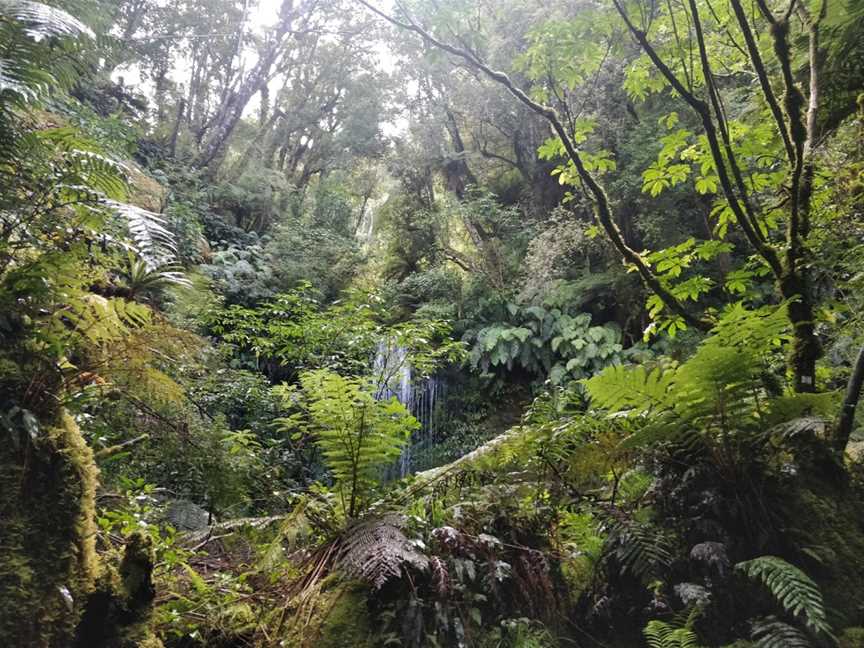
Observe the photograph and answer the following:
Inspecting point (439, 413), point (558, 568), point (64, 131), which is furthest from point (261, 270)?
point (558, 568)

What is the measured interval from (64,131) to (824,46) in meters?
3.93

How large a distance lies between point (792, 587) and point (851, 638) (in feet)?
1.12

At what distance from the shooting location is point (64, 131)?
2281 millimetres

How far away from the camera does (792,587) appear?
1.70 m

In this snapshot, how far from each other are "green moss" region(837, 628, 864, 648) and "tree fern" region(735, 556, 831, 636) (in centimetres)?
11

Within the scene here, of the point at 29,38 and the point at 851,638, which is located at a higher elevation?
the point at 29,38

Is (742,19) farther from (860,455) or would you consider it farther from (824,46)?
(860,455)

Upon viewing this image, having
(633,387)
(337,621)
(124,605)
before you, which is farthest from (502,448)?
(124,605)

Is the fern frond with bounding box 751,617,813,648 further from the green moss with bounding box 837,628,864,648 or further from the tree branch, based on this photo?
the tree branch

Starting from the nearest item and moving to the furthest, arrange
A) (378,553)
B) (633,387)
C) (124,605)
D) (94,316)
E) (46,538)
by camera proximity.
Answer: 1. (46,538)
2. (124,605)
3. (378,553)
4. (94,316)
5. (633,387)

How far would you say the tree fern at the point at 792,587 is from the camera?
1616mm

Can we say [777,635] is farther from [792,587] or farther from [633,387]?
[633,387]

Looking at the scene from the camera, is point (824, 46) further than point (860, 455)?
Yes

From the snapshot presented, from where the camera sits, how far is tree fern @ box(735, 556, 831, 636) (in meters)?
1.62
